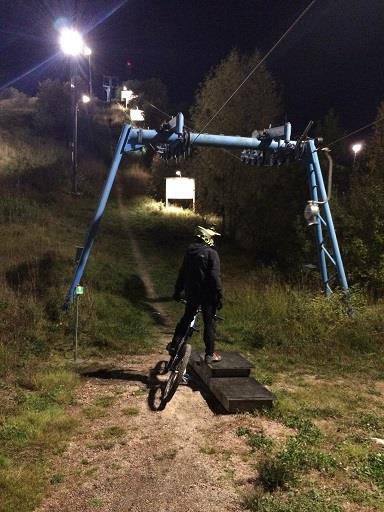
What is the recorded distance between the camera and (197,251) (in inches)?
292

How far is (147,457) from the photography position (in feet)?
18.3

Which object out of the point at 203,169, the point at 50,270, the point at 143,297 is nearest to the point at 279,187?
the point at 203,169

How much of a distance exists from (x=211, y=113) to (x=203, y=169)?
315 centimetres

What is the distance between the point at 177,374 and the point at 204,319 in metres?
1.02

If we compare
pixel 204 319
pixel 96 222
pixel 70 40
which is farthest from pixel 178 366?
pixel 70 40

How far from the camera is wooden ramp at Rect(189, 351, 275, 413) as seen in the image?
22.8 feet

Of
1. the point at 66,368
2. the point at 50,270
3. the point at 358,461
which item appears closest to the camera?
the point at 358,461

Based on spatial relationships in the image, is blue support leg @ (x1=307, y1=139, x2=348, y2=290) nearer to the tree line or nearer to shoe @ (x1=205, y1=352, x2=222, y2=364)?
the tree line

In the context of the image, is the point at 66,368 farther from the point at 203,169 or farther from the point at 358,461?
the point at 203,169

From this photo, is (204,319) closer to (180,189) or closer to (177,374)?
(177,374)

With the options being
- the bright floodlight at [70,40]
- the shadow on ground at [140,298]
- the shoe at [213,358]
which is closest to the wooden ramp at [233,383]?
the shoe at [213,358]

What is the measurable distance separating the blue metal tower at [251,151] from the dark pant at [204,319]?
15.9 feet

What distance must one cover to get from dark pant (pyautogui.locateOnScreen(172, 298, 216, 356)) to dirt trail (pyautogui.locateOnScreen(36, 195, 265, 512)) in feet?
3.11

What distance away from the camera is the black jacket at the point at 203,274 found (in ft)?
24.1
